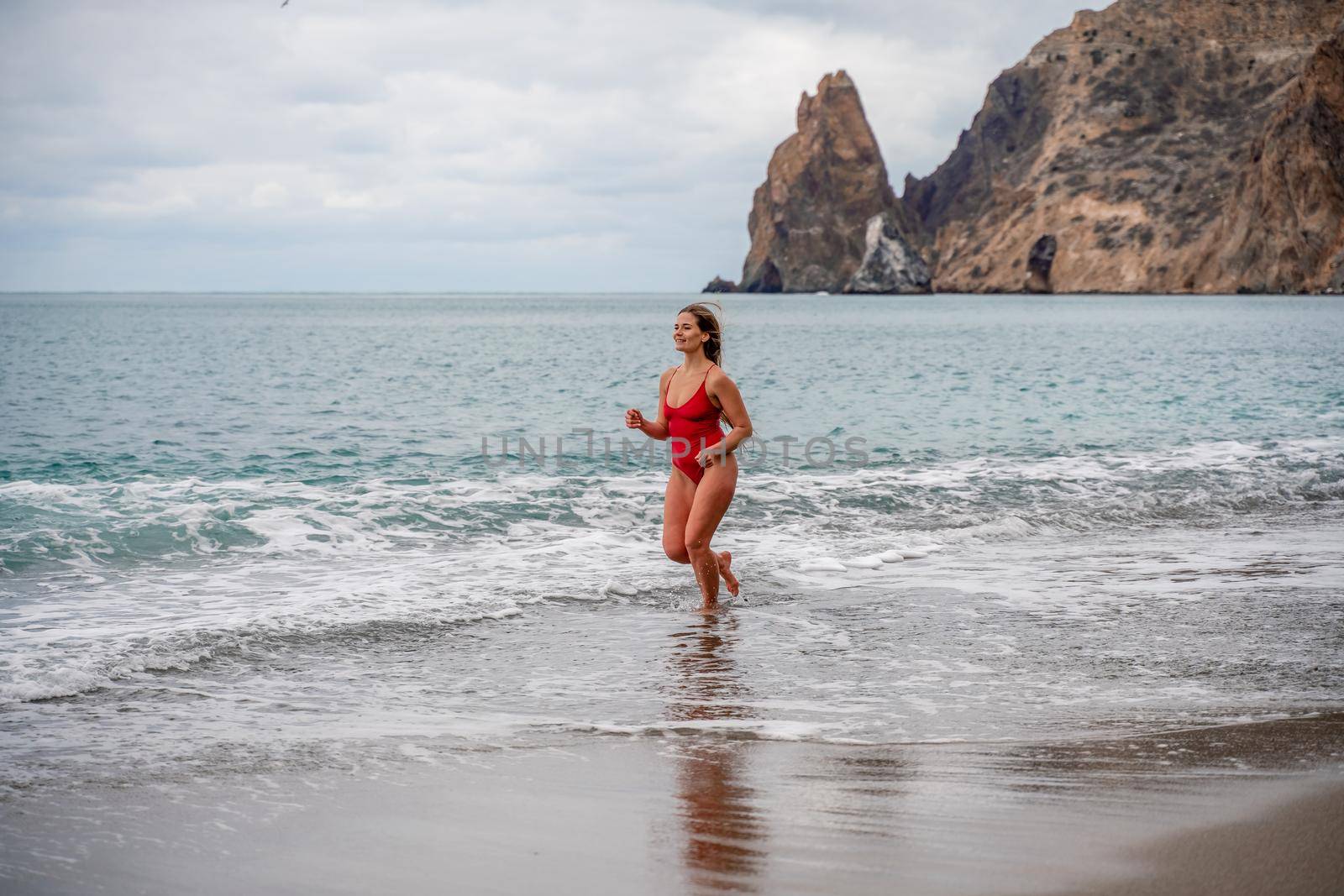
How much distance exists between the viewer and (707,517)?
7.30 m

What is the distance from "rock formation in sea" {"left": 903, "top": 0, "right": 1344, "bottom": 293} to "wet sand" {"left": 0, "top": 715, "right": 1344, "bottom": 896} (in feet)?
410

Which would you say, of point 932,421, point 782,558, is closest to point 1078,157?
point 932,421

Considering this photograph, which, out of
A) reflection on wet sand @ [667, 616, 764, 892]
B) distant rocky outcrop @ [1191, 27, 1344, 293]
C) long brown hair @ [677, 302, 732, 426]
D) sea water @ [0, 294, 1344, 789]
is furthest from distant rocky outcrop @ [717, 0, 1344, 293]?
reflection on wet sand @ [667, 616, 764, 892]

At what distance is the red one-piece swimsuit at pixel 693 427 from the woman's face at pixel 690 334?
0.61 feet

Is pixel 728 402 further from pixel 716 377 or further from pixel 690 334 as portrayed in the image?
pixel 690 334

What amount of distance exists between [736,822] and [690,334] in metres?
3.95

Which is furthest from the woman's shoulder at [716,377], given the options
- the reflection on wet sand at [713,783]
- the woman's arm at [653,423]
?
the reflection on wet sand at [713,783]

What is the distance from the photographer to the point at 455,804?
393 cm

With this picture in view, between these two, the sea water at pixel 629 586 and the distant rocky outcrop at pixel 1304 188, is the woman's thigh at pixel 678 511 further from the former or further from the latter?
the distant rocky outcrop at pixel 1304 188

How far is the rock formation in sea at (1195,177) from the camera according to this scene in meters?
114

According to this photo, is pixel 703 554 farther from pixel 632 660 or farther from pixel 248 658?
pixel 248 658

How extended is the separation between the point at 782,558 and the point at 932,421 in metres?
13.4

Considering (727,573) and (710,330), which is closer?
(710,330)

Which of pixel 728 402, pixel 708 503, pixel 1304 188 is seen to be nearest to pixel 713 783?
pixel 708 503
